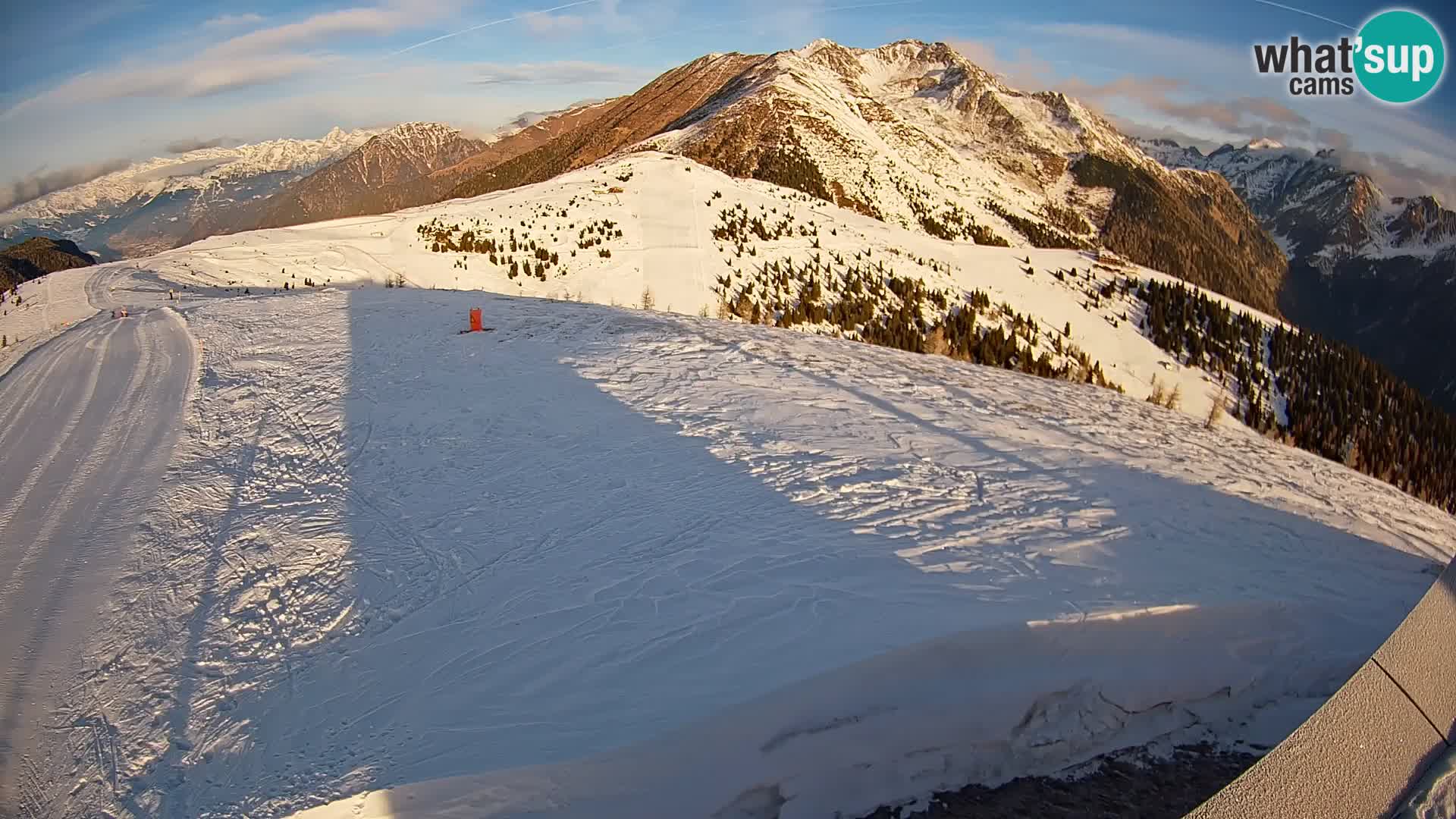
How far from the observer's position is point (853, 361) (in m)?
12.2

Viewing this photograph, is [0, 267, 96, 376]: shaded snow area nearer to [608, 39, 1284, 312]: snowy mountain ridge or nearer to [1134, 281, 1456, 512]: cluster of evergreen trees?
[1134, 281, 1456, 512]: cluster of evergreen trees

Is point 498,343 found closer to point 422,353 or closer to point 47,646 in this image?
point 422,353

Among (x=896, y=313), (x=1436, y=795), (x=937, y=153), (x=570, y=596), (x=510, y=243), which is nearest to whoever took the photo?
(x=1436, y=795)

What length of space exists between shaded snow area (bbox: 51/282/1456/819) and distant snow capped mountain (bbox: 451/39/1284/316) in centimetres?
5255

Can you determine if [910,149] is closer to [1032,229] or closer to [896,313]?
[1032,229]

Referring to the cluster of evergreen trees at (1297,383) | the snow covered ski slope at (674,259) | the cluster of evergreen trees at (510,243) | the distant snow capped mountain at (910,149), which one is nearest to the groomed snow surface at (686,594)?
the snow covered ski slope at (674,259)

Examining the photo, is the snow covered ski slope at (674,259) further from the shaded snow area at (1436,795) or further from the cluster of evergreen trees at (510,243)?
the shaded snow area at (1436,795)

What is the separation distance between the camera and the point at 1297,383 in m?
28.3

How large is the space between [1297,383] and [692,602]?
32388 mm

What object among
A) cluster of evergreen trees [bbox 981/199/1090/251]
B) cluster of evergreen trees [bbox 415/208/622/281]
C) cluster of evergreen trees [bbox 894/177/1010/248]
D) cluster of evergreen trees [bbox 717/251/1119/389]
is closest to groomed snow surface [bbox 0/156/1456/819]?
cluster of evergreen trees [bbox 717/251/1119/389]

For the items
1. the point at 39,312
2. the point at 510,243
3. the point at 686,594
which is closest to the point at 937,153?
the point at 510,243

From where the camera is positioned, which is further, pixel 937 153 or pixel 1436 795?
pixel 937 153

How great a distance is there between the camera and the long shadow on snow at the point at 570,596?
3879mm

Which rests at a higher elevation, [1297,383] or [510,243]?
[510,243]
